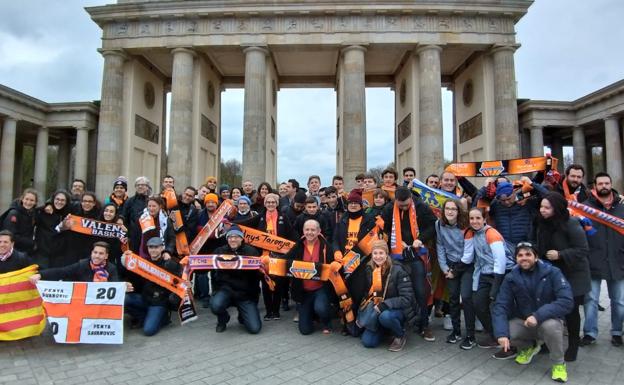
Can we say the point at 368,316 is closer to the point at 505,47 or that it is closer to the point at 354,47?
the point at 354,47

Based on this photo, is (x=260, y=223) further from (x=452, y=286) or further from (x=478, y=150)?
(x=478, y=150)

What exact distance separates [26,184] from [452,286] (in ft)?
186

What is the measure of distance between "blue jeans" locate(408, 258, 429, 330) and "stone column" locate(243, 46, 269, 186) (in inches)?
733

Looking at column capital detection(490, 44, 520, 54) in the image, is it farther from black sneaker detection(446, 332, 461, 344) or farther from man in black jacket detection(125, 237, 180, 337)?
man in black jacket detection(125, 237, 180, 337)

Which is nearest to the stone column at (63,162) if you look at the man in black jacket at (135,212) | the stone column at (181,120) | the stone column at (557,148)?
the stone column at (181,120)

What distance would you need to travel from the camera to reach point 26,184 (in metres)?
47.4

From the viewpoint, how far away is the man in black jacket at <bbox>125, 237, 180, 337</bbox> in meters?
6.14

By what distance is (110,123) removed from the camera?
25109 mm

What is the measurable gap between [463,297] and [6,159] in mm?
35203

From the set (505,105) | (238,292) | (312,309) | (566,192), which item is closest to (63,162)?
(238,292)

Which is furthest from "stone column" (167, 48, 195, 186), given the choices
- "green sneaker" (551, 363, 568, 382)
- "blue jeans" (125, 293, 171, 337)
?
"green sneaker" (551, 363, 568, 382)

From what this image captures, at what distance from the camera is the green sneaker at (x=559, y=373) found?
430 centimetres

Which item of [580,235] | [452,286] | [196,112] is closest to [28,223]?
[452,286]

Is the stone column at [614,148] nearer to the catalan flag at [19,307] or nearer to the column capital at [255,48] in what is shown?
the column capital at [255,48]
